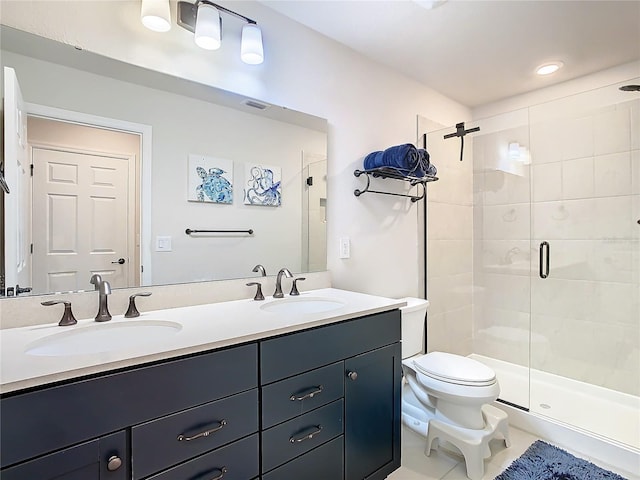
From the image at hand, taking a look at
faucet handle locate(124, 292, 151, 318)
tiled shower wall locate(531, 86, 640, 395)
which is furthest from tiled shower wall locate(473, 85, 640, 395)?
faucet handle locate(124, 292, 151, 318)

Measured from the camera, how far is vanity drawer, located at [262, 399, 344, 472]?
1114 mm

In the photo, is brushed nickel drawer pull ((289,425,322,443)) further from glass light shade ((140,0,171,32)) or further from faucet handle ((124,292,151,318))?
glass light shade ((140,0,171,32))

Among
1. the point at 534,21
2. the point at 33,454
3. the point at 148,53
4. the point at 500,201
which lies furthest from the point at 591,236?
the point at 33,454

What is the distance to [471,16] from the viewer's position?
179 cm

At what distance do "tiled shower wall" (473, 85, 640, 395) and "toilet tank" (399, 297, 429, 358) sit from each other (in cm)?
109

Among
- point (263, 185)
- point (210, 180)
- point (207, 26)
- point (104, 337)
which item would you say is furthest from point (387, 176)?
point (104, 337)

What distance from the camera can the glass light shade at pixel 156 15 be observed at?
1310 millimetres

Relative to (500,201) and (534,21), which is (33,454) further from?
(500,201)

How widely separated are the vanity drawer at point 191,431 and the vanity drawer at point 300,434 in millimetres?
105

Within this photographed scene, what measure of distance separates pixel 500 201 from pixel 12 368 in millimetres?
3071

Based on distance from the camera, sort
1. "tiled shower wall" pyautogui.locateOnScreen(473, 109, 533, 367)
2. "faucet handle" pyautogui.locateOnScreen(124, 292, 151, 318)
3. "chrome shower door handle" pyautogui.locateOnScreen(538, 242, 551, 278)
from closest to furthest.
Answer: "faucet handle" pyautogui.locateOnScreen(124, 292, 151, 318)
"chrome shower door handle" pyautogui.locateOnScreen(538, 242, 551, 278)
"tiled shower wall" pyautogui.locateOnScreen(473, 109, 533, 367)

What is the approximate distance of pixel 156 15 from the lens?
1.32 metres

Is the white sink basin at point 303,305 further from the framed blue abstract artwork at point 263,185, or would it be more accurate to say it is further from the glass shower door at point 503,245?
the glass shower door at point 503,245

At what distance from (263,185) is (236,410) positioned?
3.55ft
